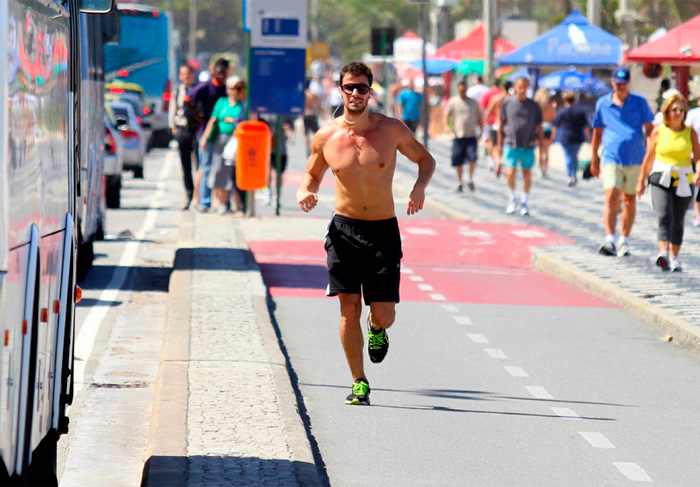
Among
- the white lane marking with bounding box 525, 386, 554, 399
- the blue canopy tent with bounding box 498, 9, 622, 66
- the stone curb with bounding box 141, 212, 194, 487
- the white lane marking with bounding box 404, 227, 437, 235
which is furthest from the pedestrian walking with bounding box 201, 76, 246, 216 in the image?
the blue canopy tent with bounding box 498, 9, 622, 66

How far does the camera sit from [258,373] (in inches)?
377

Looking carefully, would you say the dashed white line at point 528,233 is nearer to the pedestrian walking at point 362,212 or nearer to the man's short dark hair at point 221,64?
the man's short dark hair at point 221,64

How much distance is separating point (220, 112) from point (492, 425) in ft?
44.0

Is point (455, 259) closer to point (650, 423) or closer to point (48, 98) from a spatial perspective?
point (650, 423)

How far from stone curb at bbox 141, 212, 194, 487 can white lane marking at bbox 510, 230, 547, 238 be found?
23.7 ft

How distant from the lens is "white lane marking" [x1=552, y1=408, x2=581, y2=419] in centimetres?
913

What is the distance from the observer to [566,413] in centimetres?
923

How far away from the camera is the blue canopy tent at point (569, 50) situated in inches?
1363

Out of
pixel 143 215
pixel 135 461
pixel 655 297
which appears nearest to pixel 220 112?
pixel 143 215

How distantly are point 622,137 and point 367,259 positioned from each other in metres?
8.02

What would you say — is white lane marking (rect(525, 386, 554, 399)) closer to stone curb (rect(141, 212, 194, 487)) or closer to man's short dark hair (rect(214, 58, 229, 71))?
stone curb (rect(141, 212, 194, 487))

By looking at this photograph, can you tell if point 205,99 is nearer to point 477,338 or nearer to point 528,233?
point 528,233

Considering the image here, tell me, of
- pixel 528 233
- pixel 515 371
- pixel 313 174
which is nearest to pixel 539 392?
pixel 515 371

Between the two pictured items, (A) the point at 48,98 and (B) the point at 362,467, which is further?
(B) the point at 362,467
